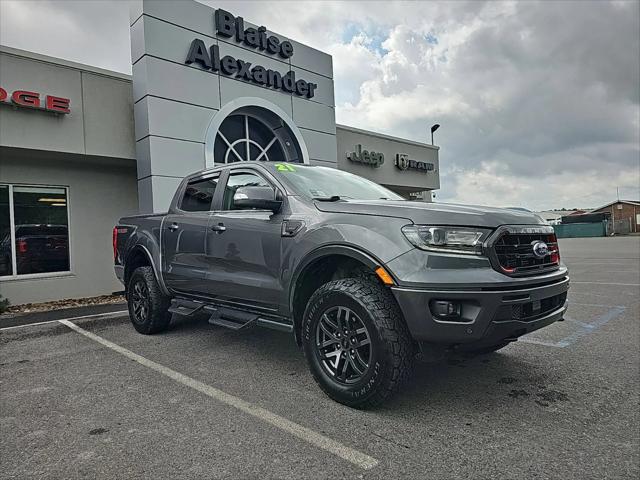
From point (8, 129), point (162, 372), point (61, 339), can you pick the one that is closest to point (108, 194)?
point (8, 129)

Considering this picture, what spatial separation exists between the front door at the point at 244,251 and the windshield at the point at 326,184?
0.27 meters

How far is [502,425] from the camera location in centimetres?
274

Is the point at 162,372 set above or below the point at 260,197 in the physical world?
below

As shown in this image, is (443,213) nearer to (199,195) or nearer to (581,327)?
(199,195)

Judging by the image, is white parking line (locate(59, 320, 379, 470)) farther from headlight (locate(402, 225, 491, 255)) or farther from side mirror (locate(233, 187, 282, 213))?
side mirror (locate(233, 187, 282, 213))

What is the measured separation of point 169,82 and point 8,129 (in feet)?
10.3

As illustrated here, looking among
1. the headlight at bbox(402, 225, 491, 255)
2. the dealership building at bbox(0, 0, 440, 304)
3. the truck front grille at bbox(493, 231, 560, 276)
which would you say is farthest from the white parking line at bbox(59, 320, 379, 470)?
the dealership building at bbox(0, 0, 440, 304)

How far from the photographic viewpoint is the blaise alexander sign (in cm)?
978

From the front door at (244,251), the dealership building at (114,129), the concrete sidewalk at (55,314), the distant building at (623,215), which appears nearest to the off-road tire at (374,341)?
the front door at (244,251)

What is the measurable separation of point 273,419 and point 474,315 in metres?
1.48

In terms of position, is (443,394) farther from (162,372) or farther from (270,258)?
(162,372)

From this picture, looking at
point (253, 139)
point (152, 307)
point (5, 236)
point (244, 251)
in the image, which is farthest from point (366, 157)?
point (244, 251)

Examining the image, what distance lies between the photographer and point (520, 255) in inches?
116

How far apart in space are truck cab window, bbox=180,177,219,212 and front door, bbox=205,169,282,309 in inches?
10.7
